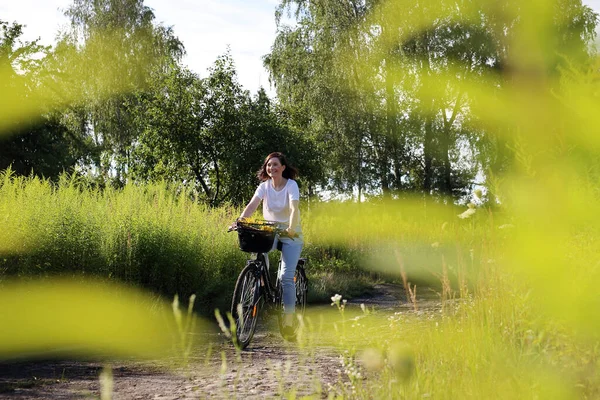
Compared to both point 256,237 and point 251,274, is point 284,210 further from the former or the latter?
point 251,274

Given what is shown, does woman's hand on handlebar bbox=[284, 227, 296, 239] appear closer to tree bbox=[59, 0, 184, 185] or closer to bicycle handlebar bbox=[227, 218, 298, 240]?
bicycle handlebar bbox=[227, 218, 298, 240]

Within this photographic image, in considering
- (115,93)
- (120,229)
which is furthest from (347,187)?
(120,229)

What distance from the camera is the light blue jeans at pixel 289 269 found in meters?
6.52

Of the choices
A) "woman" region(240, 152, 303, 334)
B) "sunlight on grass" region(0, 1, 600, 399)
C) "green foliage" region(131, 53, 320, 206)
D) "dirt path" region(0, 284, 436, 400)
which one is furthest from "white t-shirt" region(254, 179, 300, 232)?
"green foliage" region(131, 53, 320, 206)

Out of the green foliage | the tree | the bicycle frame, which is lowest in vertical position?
the bicycle frame

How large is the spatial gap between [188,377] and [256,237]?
194 centimetres

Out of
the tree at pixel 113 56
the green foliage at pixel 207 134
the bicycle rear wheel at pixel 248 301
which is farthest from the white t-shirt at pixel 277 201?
the tree at pixel 113 56

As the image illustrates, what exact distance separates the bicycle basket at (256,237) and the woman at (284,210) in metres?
0.19

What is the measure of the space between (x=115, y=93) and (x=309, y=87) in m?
10.3

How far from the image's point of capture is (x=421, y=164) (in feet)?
107

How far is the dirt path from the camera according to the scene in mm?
4539

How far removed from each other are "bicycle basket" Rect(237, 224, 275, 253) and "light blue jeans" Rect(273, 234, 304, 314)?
0.64 feet

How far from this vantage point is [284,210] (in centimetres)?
664

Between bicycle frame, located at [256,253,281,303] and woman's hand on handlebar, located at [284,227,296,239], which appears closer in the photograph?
woman's hand on handlebar, located at [284,227,296,239]
